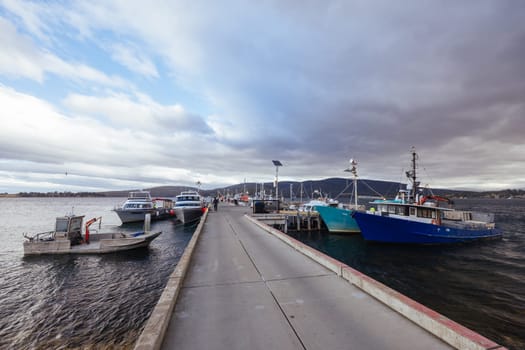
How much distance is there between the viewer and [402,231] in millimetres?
20031

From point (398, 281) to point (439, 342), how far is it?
33.4 feet

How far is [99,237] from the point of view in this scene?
1955 cm

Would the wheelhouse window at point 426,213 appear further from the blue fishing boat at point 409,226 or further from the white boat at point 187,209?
the white boat at point 187,209

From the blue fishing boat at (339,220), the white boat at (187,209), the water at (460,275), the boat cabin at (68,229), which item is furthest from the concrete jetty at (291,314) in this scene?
the white boat at (187,209)

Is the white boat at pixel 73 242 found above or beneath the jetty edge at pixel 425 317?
beneath

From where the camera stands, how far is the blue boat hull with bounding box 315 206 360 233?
83.5 feet

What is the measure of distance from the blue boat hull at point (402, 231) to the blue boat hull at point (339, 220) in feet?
13.7

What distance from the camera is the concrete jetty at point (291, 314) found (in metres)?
3.88

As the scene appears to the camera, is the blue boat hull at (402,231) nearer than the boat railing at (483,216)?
Yes

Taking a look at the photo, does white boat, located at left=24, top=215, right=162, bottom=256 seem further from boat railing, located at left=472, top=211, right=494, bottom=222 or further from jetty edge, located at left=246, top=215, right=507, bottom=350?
boat railing, located at left=472, top=211, right=494, bottom=222

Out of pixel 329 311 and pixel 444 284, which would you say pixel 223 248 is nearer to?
pixel 329 311

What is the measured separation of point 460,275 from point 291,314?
1468 cm

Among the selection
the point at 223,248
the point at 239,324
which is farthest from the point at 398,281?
the point at 239,324

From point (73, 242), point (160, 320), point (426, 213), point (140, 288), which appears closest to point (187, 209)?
point (73, 242)
